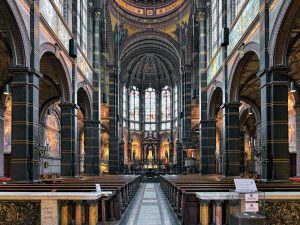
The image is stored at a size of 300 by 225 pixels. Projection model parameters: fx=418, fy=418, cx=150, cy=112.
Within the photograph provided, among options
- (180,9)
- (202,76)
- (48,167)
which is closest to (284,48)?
(202,76)

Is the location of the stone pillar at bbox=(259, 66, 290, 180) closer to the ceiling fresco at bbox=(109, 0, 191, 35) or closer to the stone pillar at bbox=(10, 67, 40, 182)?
the stone pillar at bbox=(10, 67, 40, 182)

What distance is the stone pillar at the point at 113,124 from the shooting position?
4207 centimetres

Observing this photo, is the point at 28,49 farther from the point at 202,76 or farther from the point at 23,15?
the point at 202,76

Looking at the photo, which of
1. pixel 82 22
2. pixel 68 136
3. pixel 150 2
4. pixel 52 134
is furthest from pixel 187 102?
pixel 68 136

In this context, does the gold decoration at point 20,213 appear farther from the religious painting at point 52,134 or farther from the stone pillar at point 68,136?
the religious painting at point 52,134

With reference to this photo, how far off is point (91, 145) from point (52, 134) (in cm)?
556

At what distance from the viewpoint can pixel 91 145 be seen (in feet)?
95.0

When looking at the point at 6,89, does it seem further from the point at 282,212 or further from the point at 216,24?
the point at 282,212

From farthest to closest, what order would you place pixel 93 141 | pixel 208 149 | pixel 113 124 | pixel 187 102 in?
pixel 187 102, pixel 113 124, pixel 208 149, pixel 93 141

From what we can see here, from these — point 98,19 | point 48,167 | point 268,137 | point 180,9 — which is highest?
point 180,9

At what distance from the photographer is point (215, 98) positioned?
93.5 feet

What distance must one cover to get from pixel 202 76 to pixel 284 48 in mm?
17401

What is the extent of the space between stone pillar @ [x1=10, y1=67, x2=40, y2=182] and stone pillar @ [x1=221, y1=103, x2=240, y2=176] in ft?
35.1

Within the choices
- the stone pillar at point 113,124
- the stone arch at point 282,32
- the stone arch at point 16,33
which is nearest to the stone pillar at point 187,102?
the stone pillar at point 113,124
